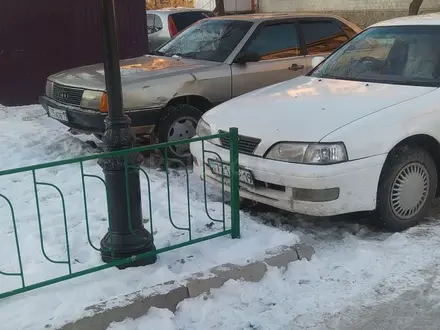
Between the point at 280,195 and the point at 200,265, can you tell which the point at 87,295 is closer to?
the point at 200,265

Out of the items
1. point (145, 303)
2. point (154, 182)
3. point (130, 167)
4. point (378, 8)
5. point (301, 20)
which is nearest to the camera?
point (145, 303)

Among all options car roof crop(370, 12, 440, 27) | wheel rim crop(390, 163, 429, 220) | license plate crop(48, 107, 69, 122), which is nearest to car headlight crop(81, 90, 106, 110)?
license plate crop(48, 107, 69, 122)

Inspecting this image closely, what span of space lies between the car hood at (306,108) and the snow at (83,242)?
0.77 meters

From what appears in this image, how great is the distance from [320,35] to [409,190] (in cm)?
348

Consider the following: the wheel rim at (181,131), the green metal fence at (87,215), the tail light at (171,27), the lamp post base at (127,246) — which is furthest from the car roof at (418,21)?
the tail light at (171,27)

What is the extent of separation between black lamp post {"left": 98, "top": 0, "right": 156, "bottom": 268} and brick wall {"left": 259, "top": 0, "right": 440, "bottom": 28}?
15.9 m

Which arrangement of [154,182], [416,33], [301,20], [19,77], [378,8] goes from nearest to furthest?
[416,33] < [154,182] < [301,20] < [19,77] < [378,8]

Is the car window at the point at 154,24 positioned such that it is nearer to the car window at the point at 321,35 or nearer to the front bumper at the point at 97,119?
the car window at the point at 321,35

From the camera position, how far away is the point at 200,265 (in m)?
3.88

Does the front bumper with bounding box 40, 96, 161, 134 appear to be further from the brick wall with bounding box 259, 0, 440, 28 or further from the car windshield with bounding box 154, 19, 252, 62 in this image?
the brick wall with bounding box 259, 0, 440, 28

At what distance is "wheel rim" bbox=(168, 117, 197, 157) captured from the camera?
6.32 meters

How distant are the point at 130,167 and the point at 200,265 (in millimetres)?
843

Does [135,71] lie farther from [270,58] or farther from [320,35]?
[320,35]

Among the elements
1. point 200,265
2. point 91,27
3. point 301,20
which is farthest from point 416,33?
point 91,27
